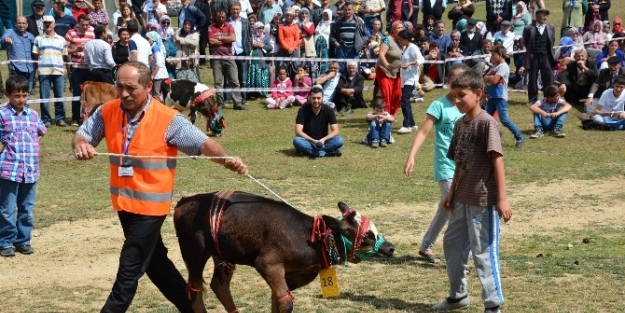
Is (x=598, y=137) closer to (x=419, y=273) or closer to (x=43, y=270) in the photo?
(x=419, y=273)

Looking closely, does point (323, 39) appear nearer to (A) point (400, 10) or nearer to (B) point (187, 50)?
(B) point (187, 50)

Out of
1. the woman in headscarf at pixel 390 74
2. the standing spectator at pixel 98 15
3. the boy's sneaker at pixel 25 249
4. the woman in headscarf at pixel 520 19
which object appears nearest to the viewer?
the boy's sneaker at pixel 25 249

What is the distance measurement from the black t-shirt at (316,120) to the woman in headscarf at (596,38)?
31.9 feet

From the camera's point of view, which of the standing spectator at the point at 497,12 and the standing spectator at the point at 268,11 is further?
the standing spectator at the point at 497,12

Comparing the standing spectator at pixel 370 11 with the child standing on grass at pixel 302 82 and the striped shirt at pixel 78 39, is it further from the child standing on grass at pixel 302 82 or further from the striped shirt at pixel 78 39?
the striped shirt at pixel 78 39

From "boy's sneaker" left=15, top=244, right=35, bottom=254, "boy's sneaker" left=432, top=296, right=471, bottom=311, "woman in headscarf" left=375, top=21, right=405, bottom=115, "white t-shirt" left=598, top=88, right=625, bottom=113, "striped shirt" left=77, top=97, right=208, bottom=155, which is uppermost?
"striped shirt" left=77, top=97, right=208, bottom=155

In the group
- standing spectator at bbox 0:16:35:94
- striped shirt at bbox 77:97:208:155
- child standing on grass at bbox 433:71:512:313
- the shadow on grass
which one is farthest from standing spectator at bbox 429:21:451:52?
striped shirt at bbox 77:97:208:155

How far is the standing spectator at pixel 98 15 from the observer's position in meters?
22.8

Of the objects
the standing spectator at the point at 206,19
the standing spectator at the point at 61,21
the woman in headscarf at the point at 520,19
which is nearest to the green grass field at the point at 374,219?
the standing spectator at the point at 61,21

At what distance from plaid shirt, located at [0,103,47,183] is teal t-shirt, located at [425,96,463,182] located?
428 cm

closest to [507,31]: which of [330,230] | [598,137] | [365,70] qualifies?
[365,70]

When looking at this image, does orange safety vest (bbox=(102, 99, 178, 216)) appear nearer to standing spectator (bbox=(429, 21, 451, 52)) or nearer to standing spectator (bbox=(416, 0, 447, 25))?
standing spectator (bbox=(429, 21, 451, 52))

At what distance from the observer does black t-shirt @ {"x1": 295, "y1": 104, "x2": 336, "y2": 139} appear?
16750mm

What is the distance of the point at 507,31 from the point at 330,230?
18330mm
